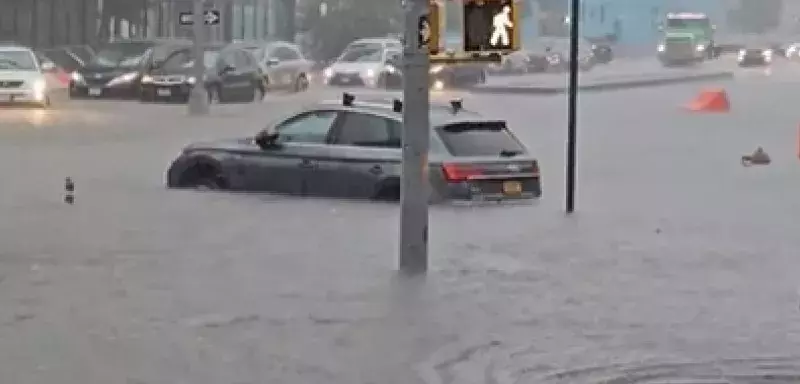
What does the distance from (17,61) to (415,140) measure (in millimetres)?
26810

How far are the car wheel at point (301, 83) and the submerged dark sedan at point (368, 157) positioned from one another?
29.7 metres

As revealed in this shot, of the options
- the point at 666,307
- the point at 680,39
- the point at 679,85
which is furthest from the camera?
the point at 680,39

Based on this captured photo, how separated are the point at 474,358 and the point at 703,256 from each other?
5.84 meters

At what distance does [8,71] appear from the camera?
39188mm

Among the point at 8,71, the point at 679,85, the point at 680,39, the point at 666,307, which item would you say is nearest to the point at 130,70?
the point at 8,71

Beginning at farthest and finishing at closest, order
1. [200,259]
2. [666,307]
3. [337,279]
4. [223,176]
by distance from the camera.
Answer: [223,176], [200,259], [337,279], [666,307]

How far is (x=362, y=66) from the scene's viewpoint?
5350 centimetres

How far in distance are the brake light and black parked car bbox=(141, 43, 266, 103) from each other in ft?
77.2

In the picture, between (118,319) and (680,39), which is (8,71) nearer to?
(118,319)

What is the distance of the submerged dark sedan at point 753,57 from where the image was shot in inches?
3369

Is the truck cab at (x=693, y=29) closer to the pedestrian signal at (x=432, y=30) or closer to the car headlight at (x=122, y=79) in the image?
the car headlight at (x=122, y=79)

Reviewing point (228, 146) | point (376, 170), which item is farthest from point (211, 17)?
point (376, 170)

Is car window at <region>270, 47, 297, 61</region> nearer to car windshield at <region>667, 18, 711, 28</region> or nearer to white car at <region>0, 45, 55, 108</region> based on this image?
white car at <region>0, 45, 55, 108</region>

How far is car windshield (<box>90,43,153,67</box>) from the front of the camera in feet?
148
